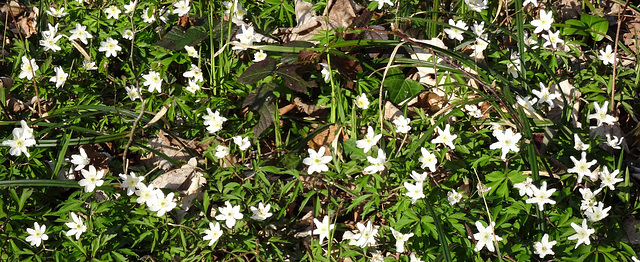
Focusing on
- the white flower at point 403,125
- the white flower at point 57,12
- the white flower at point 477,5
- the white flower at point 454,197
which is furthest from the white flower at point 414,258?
the white flower at point 57,12

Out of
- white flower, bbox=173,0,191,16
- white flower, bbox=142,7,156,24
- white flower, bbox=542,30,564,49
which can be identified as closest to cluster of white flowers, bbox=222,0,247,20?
white flower, bbox=173,0,191,16

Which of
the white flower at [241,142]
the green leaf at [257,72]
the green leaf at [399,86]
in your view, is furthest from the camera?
the green leaf at [399,86]

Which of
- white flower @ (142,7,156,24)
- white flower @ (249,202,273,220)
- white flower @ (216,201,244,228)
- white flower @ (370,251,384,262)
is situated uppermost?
white flower @ (142,7,156,24)

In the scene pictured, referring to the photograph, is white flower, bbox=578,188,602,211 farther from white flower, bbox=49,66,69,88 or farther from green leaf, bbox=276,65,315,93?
white flower, bbox=49,66,69,88

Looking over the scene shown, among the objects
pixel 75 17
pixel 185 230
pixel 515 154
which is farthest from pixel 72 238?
pixel 515 154

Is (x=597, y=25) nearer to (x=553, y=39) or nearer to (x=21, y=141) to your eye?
(x=553, y=39)

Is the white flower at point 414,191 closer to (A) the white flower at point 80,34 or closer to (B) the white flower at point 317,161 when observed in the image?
(B) the white flower at point 317,161
